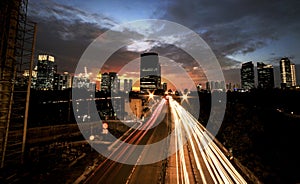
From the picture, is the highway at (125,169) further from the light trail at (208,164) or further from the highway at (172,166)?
the light trail at (208,164)

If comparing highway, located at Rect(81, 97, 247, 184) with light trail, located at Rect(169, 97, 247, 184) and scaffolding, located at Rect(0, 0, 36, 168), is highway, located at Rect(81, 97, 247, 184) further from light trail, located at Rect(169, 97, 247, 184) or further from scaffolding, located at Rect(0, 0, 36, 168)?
scaffolding, located at Rect(0, 0, 36, 168)

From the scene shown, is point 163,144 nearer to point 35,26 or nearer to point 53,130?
point 53,130

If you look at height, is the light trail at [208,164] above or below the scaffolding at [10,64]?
below

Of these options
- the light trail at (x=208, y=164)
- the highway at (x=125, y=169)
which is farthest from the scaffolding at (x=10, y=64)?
the light trail at (x=208, y=164)

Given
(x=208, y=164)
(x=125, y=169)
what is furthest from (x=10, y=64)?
(x=208, y=164)

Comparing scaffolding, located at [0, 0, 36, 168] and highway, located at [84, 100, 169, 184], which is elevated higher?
scaffolding, located at [0, 0, 36, 168]

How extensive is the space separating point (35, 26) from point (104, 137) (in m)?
13.6

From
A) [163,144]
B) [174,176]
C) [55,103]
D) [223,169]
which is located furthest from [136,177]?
[55,103]

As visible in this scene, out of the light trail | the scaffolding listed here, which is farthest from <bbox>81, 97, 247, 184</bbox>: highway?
the scaffolding

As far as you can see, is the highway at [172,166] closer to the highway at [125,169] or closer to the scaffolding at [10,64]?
the highway at [125,169]

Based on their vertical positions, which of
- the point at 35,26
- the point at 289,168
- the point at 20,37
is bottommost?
the point at 289,168

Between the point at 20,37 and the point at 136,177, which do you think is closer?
the point at 136,177

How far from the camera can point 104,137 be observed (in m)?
22.4

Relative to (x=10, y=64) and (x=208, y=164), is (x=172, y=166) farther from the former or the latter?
(x=10, y=64)
